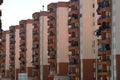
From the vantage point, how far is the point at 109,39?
88.6 m

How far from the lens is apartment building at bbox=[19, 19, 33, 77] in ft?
540

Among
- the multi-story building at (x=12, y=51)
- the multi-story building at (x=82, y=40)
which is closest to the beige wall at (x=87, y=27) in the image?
the multi-story building at (x=82, y=40)

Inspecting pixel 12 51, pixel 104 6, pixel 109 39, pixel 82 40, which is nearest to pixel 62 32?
pixel 82 40

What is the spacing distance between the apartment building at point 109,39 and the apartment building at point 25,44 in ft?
240

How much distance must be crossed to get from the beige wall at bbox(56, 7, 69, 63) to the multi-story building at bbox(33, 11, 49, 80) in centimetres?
1963

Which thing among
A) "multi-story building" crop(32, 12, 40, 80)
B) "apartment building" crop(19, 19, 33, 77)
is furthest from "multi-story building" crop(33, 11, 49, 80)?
"apartment building" crop(19, 19, 33, 77)

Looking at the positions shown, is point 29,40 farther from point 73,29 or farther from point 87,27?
point 87,27

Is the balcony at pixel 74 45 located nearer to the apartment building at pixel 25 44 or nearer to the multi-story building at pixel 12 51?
the apartment building at pixel 25 44

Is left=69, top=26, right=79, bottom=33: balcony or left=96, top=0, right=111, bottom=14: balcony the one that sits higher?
left=96, top=0, right=111, bottom=14: balcony

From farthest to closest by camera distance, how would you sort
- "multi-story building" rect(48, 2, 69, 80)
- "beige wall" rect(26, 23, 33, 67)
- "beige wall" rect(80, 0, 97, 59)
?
1. "beige wall" rect(26, 23, 33, 67)
2. "multi-story building" rect(48, 2, 69, 80)
3. "beige wall" rect(80, 0, 97, 59)

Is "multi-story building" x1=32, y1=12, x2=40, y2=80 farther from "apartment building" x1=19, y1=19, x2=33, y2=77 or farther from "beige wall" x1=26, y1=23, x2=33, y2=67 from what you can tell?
"apartment building" x1=19, y1=19, x2=33, y2=77

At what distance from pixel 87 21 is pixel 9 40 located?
301 feet

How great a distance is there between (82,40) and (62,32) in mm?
19279

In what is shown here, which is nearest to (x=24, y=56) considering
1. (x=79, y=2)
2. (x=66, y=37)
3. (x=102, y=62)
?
(x=66, y=37)
